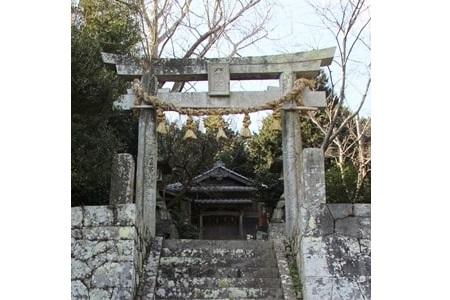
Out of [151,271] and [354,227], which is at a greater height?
[354,227]

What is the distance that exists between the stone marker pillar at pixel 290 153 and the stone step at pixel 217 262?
2.40 feet

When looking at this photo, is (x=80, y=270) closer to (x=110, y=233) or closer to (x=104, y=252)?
(x=104, y=252)

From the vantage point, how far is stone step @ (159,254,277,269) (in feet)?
15.9

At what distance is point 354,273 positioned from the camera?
13.7ft

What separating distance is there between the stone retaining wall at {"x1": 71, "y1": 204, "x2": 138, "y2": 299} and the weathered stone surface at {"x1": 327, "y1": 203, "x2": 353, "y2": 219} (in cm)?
154

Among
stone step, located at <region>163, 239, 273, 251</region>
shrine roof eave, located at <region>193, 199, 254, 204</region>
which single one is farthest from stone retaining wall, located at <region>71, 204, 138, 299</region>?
shrine roof eave, located at <region>193, 199, 254, 204</region>

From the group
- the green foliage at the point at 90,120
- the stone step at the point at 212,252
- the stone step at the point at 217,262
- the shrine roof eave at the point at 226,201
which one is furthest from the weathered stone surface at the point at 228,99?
the shrine roof eave at the point at 226,201

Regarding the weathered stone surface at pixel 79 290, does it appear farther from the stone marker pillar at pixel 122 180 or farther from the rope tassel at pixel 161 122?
the rope tassel at pixel 161 122

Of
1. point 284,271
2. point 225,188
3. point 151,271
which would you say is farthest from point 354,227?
point 225,188

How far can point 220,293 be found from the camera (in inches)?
173

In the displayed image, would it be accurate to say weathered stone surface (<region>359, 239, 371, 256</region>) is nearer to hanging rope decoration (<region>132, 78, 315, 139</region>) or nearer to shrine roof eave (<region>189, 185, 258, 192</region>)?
hanging rope decoration (<region>132, 78, 315, 139</region>)

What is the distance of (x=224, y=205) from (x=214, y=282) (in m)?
8.21

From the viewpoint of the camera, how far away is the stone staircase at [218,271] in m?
4.43
